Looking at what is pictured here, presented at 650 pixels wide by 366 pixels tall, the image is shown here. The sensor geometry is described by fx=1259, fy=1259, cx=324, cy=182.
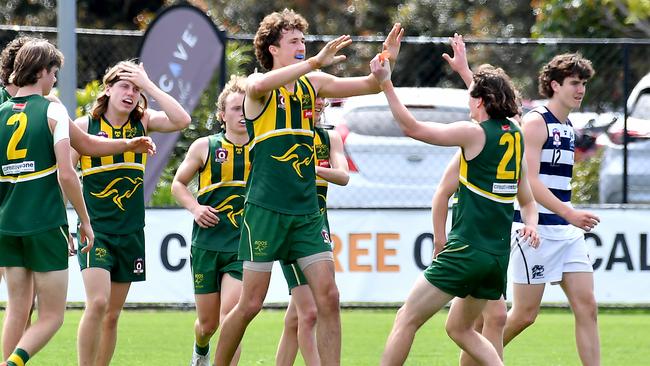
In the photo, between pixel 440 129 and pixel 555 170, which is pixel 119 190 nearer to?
pixel 440 129

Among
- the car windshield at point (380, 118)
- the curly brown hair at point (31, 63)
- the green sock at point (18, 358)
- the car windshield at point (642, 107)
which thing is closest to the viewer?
the green sock at point (18, 358)

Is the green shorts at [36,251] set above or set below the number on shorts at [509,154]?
below

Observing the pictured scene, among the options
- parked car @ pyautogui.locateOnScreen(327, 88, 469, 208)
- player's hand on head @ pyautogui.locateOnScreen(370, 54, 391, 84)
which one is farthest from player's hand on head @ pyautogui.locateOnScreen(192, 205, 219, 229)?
parked car @ pyautogui.locateOnScreen(327, 88, 469, 208)

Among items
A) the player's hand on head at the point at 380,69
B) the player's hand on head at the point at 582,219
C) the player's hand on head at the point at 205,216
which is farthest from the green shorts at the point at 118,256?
the player's hand on head at the point at 582,219

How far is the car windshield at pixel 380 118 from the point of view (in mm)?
13188

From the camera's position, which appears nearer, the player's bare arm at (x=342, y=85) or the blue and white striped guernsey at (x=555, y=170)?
the player's bare arm at (x=342, y=85)

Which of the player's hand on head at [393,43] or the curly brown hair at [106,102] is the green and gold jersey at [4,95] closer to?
the curly brown hair at [106,102]

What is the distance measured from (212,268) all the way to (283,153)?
1399mm

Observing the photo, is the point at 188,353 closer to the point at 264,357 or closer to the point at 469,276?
the point at 264,357

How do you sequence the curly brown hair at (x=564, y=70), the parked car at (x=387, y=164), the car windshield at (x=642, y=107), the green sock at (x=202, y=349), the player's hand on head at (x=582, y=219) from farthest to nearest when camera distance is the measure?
1. the car windshield at (x=642, y=107)
2. the parked car at (x=387, y=164)
3. the green sock at (x=202, y=349)
4. the curly brown hair at (x=564, y=70)
5. the player's hand on head at (x=582, y=219)

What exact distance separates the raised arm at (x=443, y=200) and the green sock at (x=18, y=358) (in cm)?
233

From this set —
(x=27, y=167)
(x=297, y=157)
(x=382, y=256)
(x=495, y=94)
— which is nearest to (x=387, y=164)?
(x=382, y=256)

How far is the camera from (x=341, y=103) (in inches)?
524

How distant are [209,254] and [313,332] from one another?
0.91m
